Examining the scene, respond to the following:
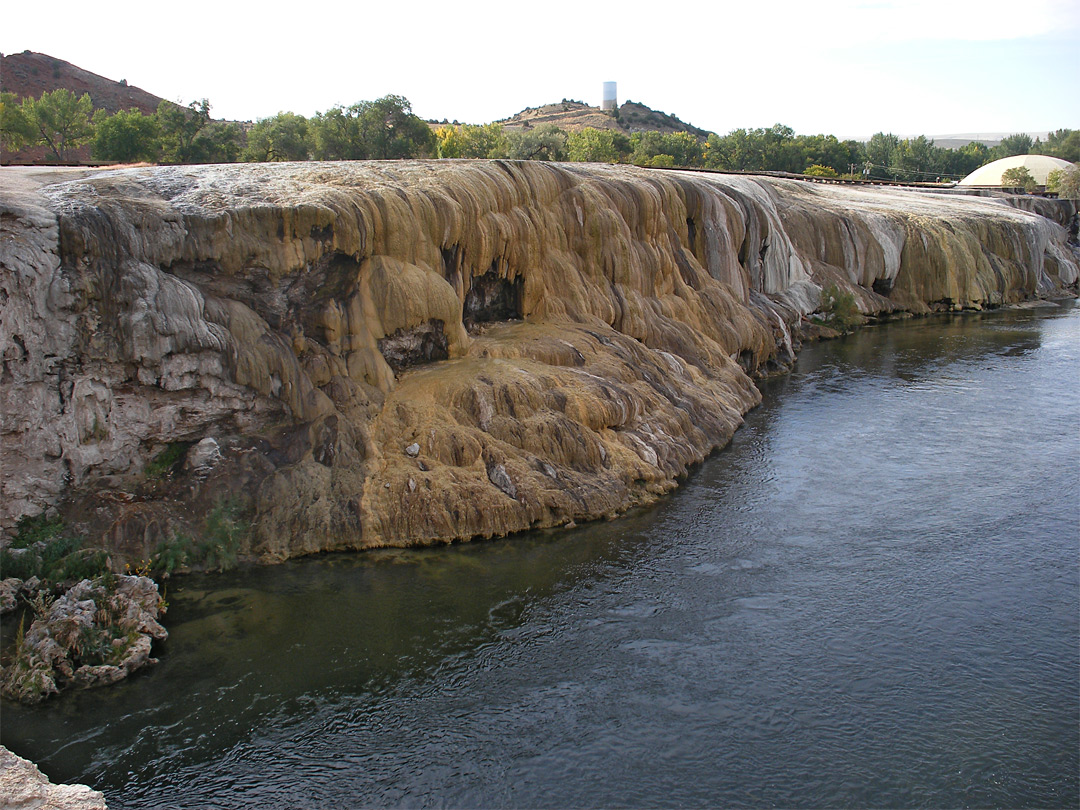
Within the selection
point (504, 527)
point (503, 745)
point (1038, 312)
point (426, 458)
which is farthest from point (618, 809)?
point (1038, 312)

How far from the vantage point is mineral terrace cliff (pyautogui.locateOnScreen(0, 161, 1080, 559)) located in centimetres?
2291

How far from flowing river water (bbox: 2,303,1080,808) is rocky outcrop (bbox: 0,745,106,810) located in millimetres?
775

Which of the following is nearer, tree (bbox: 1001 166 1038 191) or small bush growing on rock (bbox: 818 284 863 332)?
small bush growing on rock (bbox: 818 284 863 332)

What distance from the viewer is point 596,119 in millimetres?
162375

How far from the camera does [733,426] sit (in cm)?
3509

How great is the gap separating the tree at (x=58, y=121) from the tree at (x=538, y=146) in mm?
33555

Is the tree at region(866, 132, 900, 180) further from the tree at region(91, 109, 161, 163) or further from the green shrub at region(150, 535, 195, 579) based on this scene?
the green shrub at region(150, 535, 195, 579)

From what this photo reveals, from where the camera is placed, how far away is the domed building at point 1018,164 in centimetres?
12612

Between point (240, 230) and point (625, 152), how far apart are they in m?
84.5

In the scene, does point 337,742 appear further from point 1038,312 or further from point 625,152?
point 625,152

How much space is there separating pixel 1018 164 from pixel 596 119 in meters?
70.4

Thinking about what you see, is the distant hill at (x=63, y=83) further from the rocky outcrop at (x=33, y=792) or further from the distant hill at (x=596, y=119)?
the rocky outcrop at (x=33, y=792)

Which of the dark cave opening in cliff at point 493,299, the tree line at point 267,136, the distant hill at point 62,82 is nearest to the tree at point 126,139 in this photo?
the tree line at point 267,136

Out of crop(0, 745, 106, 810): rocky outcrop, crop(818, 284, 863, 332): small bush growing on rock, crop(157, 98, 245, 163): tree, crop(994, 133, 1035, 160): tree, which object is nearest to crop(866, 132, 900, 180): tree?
crop(994, 133, 1035, 160): tree
